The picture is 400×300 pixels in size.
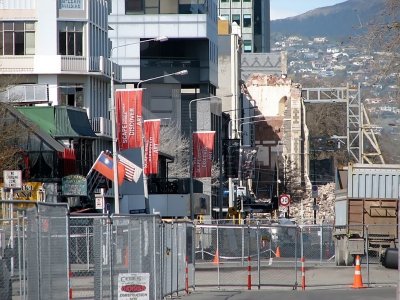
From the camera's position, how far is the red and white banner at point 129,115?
5062cm

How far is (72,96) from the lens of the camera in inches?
2581

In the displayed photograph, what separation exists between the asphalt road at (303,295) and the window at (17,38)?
30.6 meters

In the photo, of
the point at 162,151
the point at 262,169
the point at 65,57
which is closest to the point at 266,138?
the point at 262,169

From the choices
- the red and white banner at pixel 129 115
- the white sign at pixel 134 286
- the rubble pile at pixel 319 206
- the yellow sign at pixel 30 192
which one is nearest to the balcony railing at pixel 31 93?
the red and white banner at pixel 129 115

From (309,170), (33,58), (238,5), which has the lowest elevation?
(309,170)

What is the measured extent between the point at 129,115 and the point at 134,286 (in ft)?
102

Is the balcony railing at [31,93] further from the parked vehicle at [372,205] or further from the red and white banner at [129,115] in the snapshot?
the parked vehicle at [372,205]

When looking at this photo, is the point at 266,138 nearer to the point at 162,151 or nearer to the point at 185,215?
the point at 162,151

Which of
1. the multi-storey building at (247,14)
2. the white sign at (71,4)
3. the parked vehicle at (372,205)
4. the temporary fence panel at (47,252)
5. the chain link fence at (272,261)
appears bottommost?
the chain link fence at (272,261)

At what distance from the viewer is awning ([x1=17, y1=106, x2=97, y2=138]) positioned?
57406 millimetres

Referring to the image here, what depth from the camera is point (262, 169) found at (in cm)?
13662

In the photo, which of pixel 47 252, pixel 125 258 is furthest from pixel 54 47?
pixel 47 252

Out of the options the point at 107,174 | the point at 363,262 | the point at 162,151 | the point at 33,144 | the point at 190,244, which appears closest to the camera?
the point at 190,244

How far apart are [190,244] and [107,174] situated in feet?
43.5
